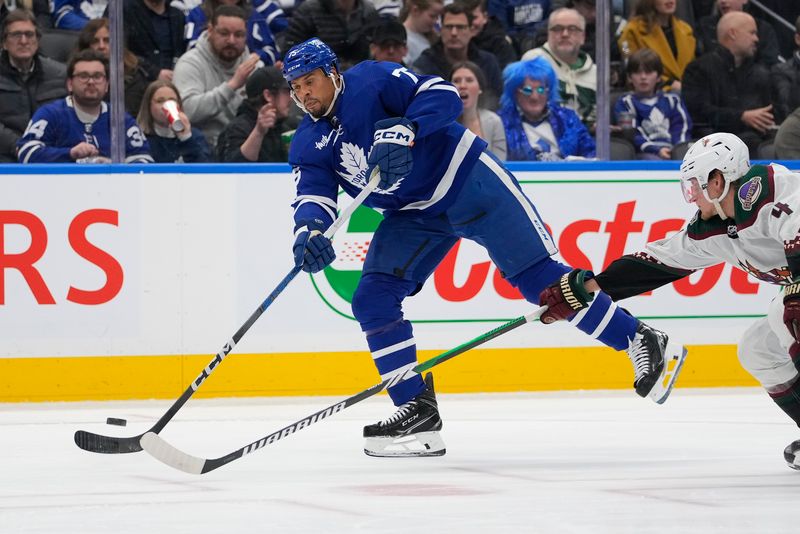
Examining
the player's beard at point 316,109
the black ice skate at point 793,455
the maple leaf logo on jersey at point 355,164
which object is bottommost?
the black ice skate at point 793,455

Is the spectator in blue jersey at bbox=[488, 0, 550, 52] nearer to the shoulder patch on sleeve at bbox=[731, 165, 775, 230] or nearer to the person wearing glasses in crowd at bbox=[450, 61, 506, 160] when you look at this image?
the person wearing glasses in crowd at bbox=[450, 61, 506, 160]

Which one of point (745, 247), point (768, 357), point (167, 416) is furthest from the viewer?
point (167, 416)

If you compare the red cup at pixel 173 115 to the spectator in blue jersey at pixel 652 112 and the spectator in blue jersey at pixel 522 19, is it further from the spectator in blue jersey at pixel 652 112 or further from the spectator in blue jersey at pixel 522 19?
the spectator in blue jersey at pixel 652 112

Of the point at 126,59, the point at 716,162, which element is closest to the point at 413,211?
the point at 716,162

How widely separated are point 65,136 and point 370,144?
190 cm

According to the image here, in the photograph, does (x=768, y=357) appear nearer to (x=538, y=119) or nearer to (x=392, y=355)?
(x=392, y=355)

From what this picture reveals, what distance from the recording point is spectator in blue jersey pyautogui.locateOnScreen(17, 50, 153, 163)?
5.47m

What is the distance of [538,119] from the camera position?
591 centimetres

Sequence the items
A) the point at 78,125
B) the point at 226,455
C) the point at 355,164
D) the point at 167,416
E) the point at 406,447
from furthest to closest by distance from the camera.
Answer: the point at 78,125
the point at 406,447
the point at 355,164
the point at 167,416
the point at 226,455

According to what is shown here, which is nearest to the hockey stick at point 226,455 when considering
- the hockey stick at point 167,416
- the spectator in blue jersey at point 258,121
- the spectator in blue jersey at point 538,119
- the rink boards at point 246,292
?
the hockey stick at point 167,416

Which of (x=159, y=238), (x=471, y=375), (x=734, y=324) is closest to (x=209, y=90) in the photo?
(x=159, y=238)


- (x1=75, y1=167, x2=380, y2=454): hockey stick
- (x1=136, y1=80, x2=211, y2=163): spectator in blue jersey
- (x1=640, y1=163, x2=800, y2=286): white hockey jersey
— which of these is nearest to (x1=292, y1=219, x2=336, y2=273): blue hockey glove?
(x1=75, y1=167, x2=380, y2=454): hockey stick

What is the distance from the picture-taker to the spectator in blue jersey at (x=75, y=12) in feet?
18.0

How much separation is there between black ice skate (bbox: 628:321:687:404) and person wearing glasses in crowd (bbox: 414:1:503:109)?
6.55 ft
